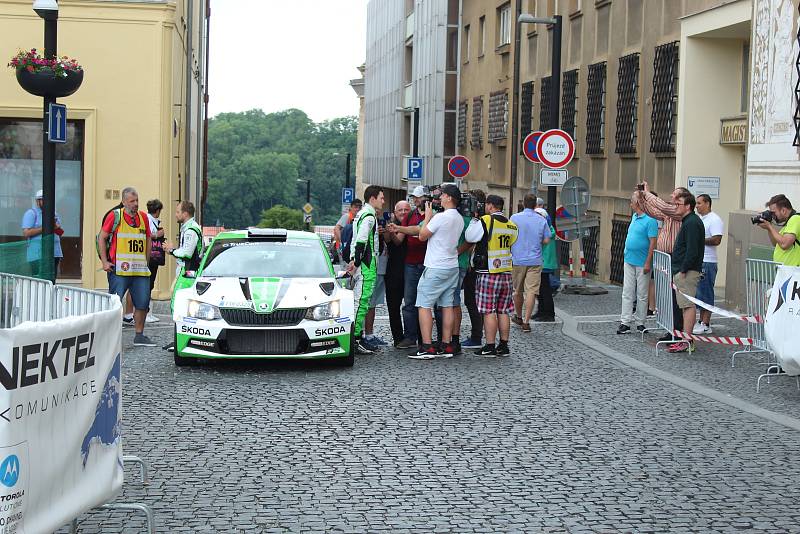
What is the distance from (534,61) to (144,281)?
2380 cm

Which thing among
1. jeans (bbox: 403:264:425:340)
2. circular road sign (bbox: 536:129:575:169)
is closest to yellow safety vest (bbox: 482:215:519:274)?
jeans (bbox: 403:264:425:340)

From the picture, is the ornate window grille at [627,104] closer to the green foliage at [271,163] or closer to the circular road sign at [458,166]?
the circular road sign at [458,166]

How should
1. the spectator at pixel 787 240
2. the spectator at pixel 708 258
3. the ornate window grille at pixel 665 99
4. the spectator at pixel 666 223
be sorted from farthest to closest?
the ornate window grille at pixel 665 99 → the spectator at pixel 708 258 → the spectator at pixel 666 223 → the spectator at pixel 787 240

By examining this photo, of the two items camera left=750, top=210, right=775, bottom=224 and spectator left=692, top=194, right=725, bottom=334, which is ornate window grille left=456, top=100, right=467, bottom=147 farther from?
camera left=750, top=210, right=775, bottom=224

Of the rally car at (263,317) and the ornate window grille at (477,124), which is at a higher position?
the ornate window grille at (477,124)

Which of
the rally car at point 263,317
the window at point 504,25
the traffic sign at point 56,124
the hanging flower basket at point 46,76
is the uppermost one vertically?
the window at point 504,25

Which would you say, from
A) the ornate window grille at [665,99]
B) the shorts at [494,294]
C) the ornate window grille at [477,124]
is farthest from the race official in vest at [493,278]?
the ornate window grille at [477,124]

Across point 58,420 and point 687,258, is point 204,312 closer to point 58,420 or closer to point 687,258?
point 687,258

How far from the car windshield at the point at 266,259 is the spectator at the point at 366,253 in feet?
1.53

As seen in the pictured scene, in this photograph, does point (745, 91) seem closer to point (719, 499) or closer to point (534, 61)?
point (534, 61)

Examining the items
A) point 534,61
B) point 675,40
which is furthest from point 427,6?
point 675,40

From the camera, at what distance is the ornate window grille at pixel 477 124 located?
44.5 meters

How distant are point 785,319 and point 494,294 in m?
3.49

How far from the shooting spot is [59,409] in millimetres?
5191
